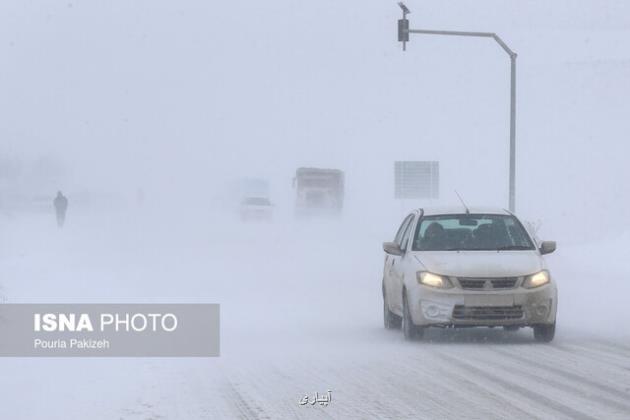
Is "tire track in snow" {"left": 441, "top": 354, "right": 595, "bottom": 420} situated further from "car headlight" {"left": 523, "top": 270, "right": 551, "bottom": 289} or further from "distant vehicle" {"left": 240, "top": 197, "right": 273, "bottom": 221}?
"distant vehicle" {"left": 240, "top": 197, "right": 273, "bottom": 221}

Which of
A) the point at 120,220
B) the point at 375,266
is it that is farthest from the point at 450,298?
the point at 120,220

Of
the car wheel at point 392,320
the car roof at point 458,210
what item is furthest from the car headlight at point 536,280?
the car wheel at point 392,320

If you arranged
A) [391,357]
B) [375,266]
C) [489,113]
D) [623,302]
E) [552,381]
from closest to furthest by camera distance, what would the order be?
[552,381] → [391,357] → [623,302] → [375,266] → [489,113]

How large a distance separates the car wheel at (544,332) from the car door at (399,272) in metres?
1.67

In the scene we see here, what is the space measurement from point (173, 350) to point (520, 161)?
99.0 m

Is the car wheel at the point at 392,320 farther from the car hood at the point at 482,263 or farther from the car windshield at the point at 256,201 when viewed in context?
the car windshield at the point at 256,201

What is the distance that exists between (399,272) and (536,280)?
1855 mm

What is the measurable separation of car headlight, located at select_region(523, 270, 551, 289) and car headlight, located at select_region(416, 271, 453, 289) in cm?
85

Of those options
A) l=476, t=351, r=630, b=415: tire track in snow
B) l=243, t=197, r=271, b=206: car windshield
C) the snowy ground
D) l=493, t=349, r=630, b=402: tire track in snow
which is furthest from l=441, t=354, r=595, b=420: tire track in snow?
l=243, t=197, r=271, b=206: car windshield

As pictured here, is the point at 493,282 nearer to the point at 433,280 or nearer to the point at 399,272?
the point at 433,280

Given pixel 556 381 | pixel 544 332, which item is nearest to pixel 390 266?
pixel 544 332

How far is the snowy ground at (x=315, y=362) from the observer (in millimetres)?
10031

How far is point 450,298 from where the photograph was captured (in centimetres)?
1493

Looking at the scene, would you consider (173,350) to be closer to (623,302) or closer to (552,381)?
(552,381)
